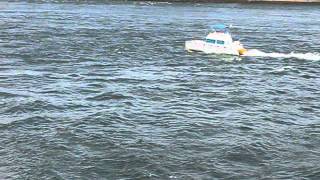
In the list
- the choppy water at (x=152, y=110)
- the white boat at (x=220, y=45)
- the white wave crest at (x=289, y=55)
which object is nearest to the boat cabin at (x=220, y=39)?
the white boat at (x=220, y=45)

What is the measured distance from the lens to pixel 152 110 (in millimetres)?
31234

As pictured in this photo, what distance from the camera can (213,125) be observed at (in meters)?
28.5

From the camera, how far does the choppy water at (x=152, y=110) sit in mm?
22703

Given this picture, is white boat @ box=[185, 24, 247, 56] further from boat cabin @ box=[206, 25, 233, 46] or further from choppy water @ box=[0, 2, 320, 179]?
choppy water @ box=[0, 2, 320, 179]

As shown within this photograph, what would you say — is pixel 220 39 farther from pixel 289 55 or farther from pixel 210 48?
pixel 289 55

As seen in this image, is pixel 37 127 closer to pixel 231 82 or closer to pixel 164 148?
pixel 164 148

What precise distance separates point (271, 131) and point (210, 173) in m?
6.84

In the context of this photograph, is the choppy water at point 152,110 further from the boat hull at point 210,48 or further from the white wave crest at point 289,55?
the boat hull at point 210,48

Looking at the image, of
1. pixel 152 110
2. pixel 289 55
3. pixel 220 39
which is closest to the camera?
pixel 152 110

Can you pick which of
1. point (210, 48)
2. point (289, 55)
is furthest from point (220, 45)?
point (289, 55)

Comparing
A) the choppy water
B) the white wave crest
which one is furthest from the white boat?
the choppy water

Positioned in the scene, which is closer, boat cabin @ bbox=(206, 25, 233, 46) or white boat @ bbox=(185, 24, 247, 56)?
white boat @ bbox=(185, 24, 247, 56)

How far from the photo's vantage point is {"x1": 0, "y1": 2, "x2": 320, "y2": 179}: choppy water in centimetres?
2270

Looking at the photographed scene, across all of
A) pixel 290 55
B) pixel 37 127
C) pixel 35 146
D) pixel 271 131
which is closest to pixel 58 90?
pixel 37 127
